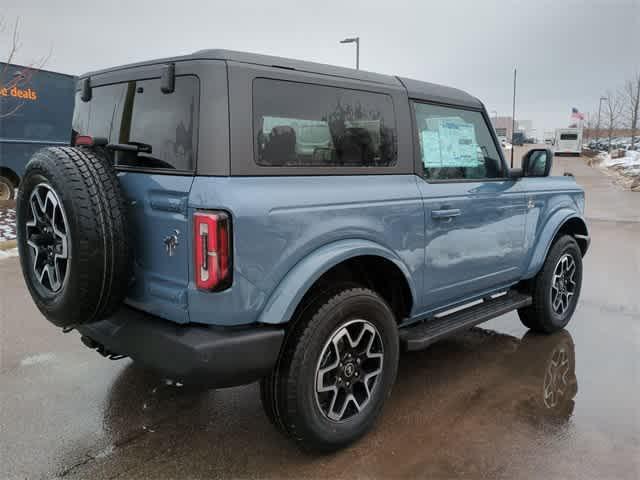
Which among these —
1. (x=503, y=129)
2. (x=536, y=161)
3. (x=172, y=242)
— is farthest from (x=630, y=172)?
A: (x=172, y=242)

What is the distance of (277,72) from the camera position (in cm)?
261

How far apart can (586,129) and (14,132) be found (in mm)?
83804

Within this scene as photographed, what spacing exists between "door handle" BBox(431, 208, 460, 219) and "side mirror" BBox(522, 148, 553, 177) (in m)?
1.00

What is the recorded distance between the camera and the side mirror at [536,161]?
13.2 ft

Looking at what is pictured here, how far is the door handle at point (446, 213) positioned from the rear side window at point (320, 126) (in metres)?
0.40

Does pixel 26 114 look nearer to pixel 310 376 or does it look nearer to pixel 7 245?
pixel 7 245

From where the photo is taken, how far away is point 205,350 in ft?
7.54

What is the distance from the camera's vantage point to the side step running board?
127 inches

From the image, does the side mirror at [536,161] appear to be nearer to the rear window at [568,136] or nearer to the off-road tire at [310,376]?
the off-road tire at [310,376]

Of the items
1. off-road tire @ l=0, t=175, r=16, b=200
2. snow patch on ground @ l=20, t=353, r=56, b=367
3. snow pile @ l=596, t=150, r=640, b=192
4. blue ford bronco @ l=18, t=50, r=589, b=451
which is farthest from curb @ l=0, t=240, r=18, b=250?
snow pile @ l=596, t=150, r=640, b=192

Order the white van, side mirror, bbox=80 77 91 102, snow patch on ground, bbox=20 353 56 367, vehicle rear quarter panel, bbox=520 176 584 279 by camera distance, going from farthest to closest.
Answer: the white van < vehicle rear quarter panel, bbox=520 176 584 279 < snow patch on ground, bbox=20 353 56 367 < side mirror, bbox=80 77 91 102

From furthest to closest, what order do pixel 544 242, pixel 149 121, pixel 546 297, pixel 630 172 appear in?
pixel 630 172, pixel 546 297, pixel 544 242, pixel 149 121

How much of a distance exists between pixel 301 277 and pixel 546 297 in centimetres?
279

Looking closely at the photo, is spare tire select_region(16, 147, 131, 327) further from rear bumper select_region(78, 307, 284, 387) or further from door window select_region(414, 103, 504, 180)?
door window select_region(414, 103, 504, 180)
